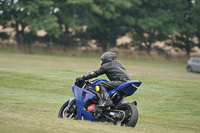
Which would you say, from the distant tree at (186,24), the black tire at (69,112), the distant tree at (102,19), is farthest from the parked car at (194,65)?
the black tire at (69,112)

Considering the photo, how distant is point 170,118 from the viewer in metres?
13.8

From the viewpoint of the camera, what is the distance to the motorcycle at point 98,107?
9742 millimetres

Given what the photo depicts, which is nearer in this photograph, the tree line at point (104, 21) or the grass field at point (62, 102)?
the grass field at point (62, 102)

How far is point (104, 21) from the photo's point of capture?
58.8 metres

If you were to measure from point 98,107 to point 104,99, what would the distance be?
0.26m

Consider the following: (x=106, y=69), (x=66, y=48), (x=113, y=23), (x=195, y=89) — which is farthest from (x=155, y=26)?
(x=106, y=69)

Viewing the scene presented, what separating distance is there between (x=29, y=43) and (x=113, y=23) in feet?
40.9

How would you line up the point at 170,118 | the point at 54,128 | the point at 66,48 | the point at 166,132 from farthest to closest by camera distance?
the point at 66,48 < the point at 170,118 < the point at 166,132 < the point at 54,128

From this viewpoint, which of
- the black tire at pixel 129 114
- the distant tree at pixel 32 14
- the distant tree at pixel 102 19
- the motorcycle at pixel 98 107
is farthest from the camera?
the distant tree at pixel 102 19

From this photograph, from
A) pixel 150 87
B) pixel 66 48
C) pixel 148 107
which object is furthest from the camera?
pixel 66 48

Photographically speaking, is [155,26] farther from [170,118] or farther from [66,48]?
[170,118]

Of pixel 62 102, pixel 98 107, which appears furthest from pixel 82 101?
pixel 62 102

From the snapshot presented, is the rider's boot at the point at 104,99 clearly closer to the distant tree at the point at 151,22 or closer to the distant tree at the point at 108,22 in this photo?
the distant tree at the point at 108,22

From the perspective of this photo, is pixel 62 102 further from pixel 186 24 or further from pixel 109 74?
pixel 186 24
